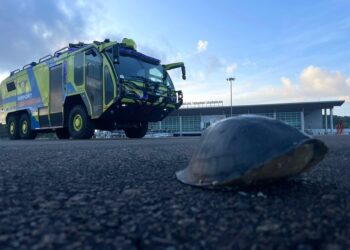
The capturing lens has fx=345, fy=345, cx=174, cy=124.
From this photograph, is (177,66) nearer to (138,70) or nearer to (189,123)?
(138,70)

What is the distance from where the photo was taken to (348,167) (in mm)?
2975

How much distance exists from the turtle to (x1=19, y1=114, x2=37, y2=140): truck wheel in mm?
12304

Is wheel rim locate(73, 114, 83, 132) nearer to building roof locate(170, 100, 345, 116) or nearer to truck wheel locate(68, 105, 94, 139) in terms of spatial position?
truck wheel locate(68, 105, 94, 139)

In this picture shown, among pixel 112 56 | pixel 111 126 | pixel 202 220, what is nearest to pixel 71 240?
pixel 202 220

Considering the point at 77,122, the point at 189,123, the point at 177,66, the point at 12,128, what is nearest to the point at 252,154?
the point at 77,122

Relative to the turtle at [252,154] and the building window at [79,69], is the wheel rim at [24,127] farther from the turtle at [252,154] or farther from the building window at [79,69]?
the turtle at [252,154]

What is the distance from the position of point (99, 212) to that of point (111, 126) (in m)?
9.55

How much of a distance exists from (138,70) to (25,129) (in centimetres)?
596

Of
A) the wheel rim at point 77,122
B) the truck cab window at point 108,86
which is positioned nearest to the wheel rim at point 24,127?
the wheel rim at point 77,122

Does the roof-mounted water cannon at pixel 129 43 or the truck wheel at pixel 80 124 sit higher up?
the roof-mounted water cannon at pixel 129 43

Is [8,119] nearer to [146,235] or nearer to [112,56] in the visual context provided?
[112,56]

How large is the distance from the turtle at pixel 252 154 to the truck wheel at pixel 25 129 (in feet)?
40.4

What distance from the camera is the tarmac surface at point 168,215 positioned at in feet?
3.71

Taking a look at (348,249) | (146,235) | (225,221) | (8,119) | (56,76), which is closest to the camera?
(348,249)
